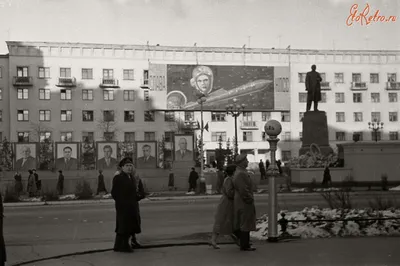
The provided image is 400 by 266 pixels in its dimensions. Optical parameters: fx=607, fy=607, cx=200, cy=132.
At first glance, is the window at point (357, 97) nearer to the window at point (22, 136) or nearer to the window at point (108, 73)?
the window at point (108, 73)

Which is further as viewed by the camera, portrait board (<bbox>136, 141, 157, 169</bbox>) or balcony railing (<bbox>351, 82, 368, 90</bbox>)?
balcony railing (<bbox>351, 82, 368, 90</bbox>)

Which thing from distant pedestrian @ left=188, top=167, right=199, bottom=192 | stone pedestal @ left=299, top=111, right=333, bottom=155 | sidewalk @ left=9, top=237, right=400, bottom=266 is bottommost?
sidewalk @ left=9, top=237, right=400, bottom=266

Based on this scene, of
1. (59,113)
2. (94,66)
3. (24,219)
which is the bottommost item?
(24,219)

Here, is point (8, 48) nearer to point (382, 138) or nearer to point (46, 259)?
point (382, 138)

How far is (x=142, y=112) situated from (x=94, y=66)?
8.54m

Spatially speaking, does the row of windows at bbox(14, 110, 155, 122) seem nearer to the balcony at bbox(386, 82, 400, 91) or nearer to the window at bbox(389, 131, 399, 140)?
the balcony at bbox(386, 82, 400, 91)

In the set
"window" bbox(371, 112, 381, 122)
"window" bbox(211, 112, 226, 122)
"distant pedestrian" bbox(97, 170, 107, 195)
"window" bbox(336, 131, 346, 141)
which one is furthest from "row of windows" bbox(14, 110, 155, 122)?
"distant pedestrian" bbox(97, 170, 107, 195)

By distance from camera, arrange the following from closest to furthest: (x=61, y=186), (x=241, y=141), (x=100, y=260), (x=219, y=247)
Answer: (x=100, y=260)
(x=219, y=247)
(x=61, y=186)
(x=241, y=141)

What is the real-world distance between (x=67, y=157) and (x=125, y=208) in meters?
28.3

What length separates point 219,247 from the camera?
35.9 feet

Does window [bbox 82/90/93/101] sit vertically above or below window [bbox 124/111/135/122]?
above

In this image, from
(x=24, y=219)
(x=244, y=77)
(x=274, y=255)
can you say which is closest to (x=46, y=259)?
(x=274, y=255)

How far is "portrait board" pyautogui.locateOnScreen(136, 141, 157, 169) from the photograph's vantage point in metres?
38.0

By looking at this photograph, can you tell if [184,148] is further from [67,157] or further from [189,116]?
[189,116]
